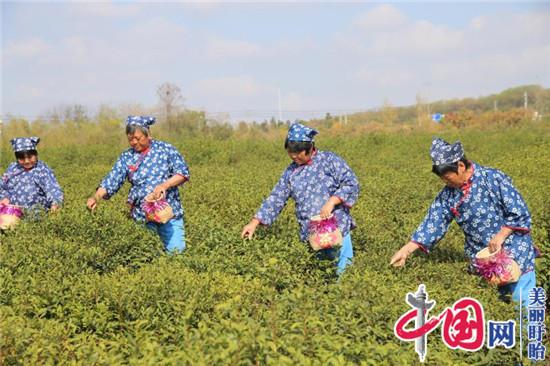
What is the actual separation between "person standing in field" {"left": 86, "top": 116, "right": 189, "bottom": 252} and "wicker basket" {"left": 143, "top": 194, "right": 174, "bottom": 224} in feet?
0.29

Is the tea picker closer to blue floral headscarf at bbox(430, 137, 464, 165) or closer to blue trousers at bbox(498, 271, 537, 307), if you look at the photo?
blue floral headscarf at bbox(430, 137, 464, 165)

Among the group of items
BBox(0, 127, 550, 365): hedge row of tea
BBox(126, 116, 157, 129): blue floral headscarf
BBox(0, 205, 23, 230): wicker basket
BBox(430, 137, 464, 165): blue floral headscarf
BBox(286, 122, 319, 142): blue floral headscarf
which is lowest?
BBox(0, 127, 550, 365): hedge row of tea

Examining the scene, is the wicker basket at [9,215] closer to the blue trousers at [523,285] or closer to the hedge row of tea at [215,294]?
the hedge row of tea at [215,294]

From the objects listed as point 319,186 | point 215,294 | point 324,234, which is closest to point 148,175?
point 319,186

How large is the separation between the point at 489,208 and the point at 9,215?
4.68m

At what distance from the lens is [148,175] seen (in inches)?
252

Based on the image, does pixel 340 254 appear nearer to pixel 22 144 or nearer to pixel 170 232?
pixel 170 232

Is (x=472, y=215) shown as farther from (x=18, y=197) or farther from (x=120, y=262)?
(x=18, y=197)

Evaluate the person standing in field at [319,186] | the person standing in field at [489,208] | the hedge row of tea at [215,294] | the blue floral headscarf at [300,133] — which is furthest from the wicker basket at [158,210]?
the person standing in field at [489,208]

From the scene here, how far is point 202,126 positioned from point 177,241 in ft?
78.1

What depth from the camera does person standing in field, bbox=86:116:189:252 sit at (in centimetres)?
632

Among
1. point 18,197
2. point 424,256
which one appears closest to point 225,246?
point 424,256

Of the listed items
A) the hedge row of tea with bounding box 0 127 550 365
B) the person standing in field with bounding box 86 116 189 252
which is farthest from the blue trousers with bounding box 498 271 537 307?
the person standing in field with bounding box 86 116 189 252

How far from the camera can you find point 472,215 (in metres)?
4.87
